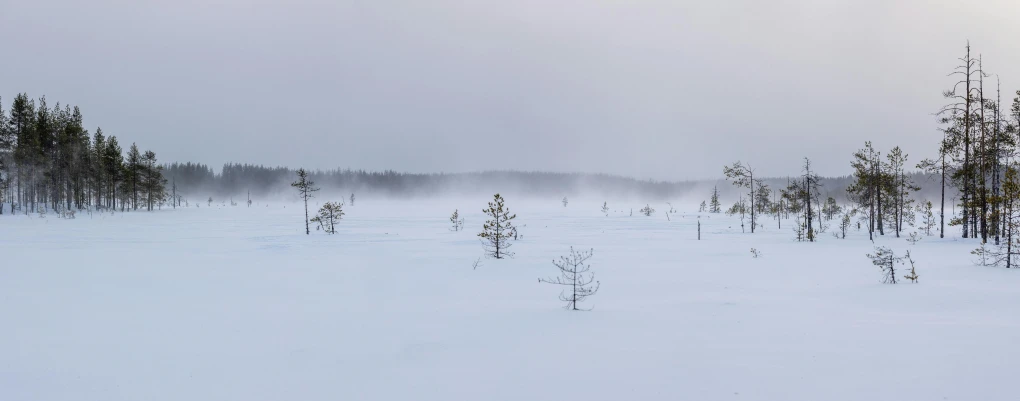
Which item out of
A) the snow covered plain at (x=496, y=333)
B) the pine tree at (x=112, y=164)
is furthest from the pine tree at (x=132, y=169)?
the snow covered plain at (x=496, y=333)

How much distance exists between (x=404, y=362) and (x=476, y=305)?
3.58 metres

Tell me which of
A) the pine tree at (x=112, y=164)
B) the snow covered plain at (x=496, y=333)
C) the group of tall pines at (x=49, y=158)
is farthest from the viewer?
the pine tree at (x=112, y=164)

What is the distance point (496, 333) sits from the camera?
720 centimetres

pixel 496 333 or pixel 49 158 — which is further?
pixel 49 158

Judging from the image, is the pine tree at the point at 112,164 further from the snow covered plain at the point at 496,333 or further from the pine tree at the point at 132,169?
the snow covered plain at the point at 496,333

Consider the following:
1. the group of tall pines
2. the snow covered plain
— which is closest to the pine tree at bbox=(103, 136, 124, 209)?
the group of tall pines

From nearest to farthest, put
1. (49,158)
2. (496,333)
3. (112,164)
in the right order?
(496,333)
(49,158)
(112,164)

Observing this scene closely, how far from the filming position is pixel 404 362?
19.2ft

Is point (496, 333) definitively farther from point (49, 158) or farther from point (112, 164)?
point (112, 164)

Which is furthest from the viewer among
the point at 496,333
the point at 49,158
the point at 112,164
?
the point at 112,164

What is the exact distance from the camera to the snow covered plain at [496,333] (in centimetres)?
502

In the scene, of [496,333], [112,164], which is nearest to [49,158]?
[112,164]

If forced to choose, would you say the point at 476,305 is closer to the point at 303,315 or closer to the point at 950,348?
the point at 303,315

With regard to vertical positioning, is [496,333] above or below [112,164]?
below
